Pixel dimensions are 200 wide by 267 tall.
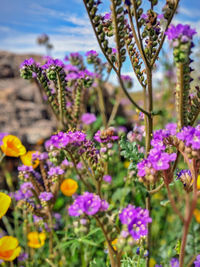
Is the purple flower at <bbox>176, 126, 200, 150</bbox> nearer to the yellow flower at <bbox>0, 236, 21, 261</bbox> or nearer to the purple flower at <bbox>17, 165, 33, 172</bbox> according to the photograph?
the yellow flower at <bbox>0, 236, 21, 261</bbox>

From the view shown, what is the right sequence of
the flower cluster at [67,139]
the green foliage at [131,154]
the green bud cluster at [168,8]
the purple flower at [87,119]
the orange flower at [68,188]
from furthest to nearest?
the purple flower at [87,119], the orange flower at [68,188], the green foliage at [131,154], the flower cluster at [67,139], the green bud cluster at [168,8]

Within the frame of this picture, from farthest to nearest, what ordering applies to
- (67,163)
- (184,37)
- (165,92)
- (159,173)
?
(165,92) → (67,163) → (159,173) → (184,37)

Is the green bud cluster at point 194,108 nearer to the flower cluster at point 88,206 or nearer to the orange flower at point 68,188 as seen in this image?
the flower cluster at point 88,206

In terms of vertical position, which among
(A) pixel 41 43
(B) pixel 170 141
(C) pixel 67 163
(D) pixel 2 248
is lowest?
(D) pixel 2 248

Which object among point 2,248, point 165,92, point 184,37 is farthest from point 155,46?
point 165,92

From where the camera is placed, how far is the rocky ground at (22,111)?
10.2 feet

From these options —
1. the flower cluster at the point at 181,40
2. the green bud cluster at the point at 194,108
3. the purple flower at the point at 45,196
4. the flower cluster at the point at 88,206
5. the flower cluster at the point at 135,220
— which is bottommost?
the purple flower at the point at 45,196

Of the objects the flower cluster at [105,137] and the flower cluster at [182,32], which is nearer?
the flower cluster at [182,32]

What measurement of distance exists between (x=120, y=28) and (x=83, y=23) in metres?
0.21

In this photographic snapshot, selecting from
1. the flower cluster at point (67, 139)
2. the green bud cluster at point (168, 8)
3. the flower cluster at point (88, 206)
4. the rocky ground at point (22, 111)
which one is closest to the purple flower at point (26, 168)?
the flower cluster at point (67, 139)

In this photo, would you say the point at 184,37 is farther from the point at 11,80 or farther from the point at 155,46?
the point at 11,80

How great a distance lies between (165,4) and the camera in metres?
0.91

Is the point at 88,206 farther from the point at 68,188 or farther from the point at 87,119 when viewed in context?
the point at 87,119

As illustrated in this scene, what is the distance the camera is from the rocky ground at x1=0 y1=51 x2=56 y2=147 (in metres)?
3.10
